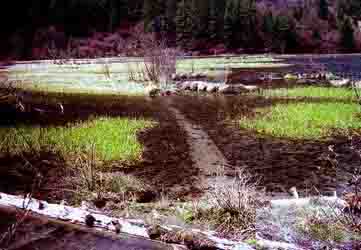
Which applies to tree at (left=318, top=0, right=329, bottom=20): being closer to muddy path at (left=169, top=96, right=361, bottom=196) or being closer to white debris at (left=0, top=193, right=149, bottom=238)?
muddy path at (left=169, top=96, right=361, bottom=196)

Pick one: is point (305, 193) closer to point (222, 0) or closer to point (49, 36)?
point (49, 36)

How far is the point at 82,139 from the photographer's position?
1433 centimetres

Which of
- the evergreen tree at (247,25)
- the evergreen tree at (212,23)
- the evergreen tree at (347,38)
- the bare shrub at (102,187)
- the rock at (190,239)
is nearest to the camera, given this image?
the rock at (190,239)

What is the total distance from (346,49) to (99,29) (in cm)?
5154

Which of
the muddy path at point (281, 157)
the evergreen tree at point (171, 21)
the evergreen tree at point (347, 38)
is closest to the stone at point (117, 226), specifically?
the muddy path at point (281, 157)

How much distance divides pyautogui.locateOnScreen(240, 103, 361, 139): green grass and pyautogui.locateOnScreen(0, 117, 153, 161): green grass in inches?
172

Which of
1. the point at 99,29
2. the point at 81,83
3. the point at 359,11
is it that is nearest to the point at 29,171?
the point at 81,83

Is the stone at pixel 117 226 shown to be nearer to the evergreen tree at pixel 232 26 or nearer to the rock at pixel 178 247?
the rock at pixel 178 247

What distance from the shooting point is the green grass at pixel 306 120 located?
15.9 meters

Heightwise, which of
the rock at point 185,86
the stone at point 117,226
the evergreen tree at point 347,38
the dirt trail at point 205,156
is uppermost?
the evergreen tree at point 347,38

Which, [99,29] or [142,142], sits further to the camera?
[99,29]

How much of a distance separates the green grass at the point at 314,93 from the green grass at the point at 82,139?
37.2 feet

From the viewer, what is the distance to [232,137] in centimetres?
1562

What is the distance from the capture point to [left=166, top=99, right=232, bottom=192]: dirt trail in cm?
1110
